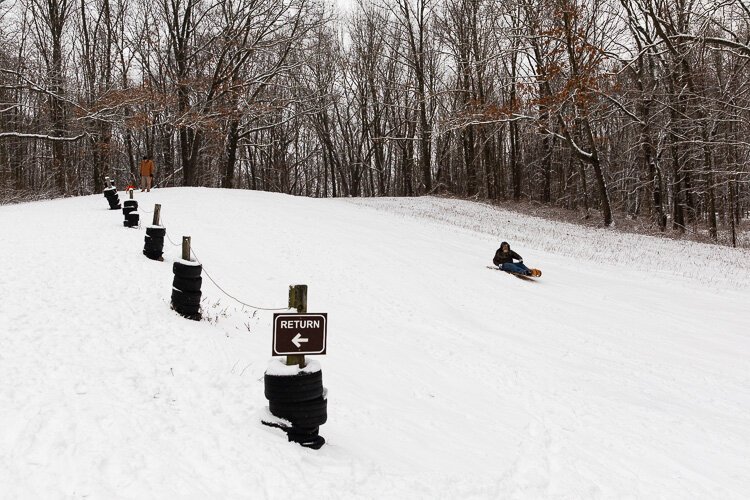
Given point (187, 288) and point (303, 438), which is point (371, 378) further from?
point (187, 288)

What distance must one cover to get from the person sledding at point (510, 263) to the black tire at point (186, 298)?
8.65 m

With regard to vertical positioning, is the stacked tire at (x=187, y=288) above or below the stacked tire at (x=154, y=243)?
below

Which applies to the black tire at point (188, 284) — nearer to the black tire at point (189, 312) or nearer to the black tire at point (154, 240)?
the black tire at point (189, 312)

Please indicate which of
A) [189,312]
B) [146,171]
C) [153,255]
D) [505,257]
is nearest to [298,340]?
[189,312]

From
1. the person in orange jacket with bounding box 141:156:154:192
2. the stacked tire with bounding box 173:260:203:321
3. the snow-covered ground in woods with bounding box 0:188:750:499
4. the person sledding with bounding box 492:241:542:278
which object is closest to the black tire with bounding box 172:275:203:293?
the stacked tire with bounding box 173:260:203:321

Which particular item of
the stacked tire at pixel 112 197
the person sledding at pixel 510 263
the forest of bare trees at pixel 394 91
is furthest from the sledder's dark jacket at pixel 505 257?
the stacked tire at pixel 112 197

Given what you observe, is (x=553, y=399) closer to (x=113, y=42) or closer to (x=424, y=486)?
(x=424, y=486)

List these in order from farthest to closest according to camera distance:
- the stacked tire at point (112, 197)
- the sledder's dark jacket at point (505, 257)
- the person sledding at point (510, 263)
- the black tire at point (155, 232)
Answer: the stacked tire at point (112, 197) < the sledder's dark jacket at point (505, 257) < the person sledding at point (510, 263) < the black tire at point (155, 232)

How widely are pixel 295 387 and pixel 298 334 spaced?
1.52 ft

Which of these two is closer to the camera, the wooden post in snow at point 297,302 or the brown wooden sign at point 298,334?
the brown wooden sign at point 298,334

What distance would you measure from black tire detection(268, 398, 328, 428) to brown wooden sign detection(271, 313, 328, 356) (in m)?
0.46

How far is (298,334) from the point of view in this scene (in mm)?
4387

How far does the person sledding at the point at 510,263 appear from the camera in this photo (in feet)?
42.9

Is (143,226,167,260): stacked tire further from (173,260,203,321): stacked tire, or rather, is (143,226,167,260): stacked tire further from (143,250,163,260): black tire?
(173,260,203,321): stacked tire
